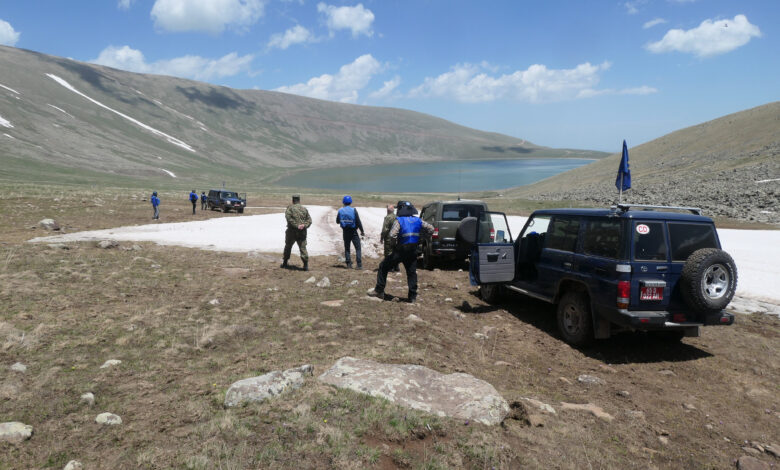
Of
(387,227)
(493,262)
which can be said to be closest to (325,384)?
(493,262)

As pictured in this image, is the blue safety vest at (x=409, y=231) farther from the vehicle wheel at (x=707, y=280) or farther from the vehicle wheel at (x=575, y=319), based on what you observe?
the vehicle wheel at (x=707, y=280)

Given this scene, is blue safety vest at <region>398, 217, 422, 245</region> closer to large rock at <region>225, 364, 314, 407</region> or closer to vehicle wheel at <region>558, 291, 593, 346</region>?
vehicle wheel at <region>558, 291, 593, 346</region>

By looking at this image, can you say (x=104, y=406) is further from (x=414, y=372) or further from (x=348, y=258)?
(x=348, y=258)

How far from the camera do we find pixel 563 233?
780 centimetres

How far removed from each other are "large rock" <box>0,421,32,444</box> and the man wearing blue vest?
19.7 feet

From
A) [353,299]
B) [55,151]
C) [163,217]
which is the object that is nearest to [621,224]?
[353,299]

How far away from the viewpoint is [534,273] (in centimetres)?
858

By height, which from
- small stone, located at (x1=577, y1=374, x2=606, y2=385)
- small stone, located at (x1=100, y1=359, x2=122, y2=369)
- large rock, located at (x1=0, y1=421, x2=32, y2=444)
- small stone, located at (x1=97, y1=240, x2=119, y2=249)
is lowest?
small stone, located at (x1=577, y1=374, x2=606, y2=385)

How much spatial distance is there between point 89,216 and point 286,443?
29.5 m

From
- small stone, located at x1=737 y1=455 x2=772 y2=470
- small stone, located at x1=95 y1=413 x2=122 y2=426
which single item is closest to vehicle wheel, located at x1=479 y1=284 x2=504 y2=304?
small stone, located at x1=737 y1=455 x2=772 y2=470

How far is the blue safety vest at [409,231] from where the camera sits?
877cm

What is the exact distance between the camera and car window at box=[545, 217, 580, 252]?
24.6 feet

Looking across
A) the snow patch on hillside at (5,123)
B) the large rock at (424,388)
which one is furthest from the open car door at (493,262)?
the snow patch on hillside at (5,123)

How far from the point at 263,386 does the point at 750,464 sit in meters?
4.77
